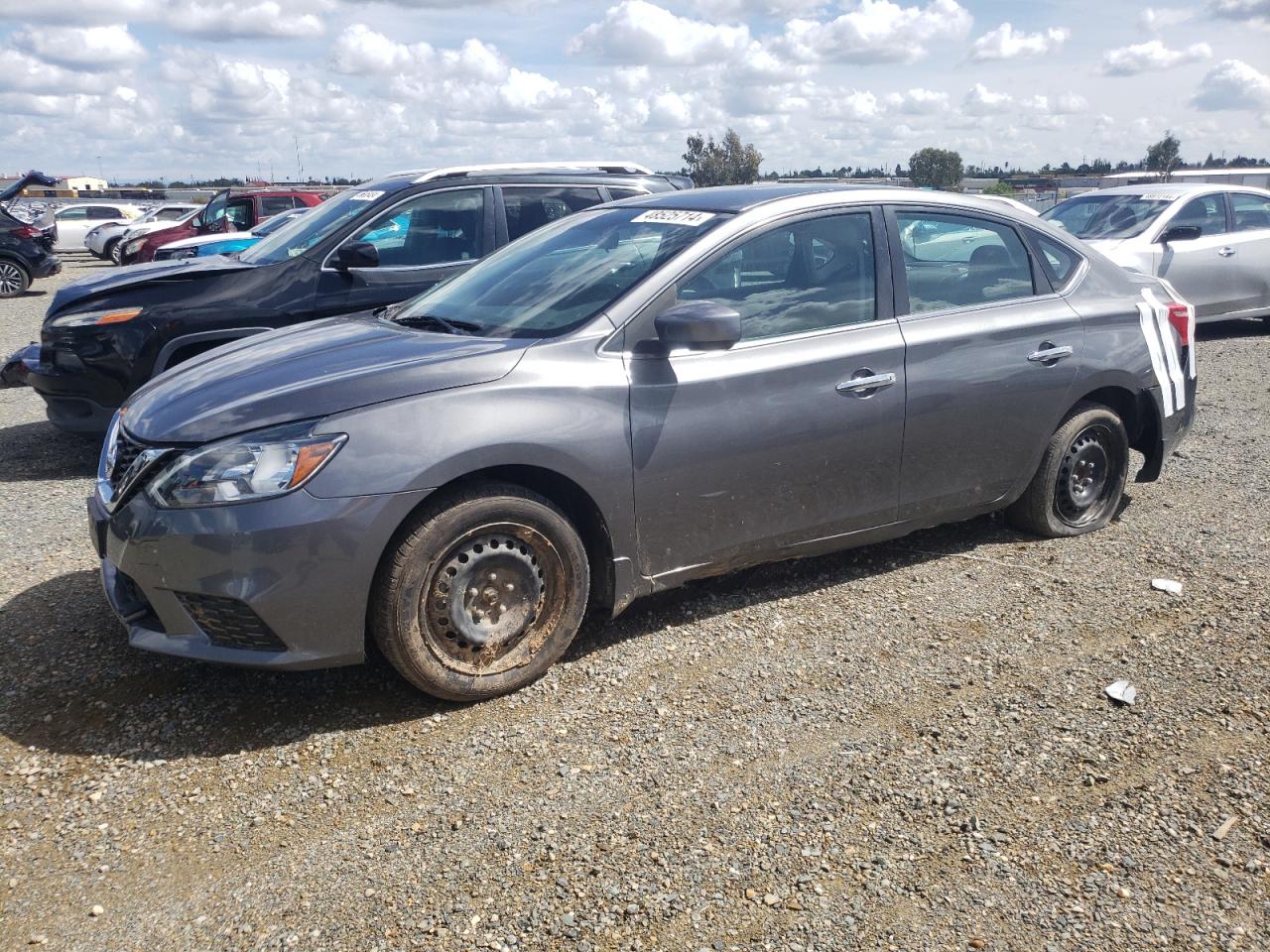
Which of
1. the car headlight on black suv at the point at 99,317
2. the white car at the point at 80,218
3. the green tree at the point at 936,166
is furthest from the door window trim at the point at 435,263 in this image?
the green tree at the point at 936,166

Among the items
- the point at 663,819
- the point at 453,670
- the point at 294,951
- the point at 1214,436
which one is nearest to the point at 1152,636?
the point at 663,819

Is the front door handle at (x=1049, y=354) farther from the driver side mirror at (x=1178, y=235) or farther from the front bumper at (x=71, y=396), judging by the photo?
the driver side mirror at (x=1178, y=235)

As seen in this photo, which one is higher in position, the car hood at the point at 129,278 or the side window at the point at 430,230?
the side window at the point at 430,230

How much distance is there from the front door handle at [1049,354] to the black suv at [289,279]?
154 inches

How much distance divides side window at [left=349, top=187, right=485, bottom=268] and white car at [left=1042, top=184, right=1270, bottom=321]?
24.0ft

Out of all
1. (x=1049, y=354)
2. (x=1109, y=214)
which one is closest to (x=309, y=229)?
(x=1049, y=354)

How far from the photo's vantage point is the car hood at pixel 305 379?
3.58 metres

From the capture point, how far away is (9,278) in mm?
19484

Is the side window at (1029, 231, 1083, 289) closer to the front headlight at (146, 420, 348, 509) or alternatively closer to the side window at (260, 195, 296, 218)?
the front headlight at (146, 420, 348, 509)

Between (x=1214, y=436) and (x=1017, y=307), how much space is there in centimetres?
362

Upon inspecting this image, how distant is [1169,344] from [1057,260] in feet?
2.65

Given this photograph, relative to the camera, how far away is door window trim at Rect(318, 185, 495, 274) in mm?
7199

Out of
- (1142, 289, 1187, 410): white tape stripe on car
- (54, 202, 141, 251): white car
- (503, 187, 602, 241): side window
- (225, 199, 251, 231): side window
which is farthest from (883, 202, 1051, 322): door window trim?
(54, 202, 141, 251): white car

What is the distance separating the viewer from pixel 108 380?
22.1 feet
